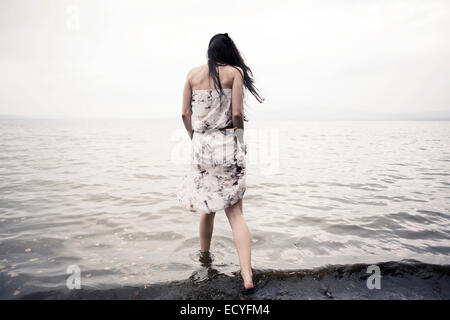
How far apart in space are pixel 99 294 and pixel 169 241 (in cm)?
Result: 144

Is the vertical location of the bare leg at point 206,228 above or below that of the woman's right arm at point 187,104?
below

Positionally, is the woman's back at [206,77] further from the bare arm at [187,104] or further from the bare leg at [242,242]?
the bare leg at [242,242]

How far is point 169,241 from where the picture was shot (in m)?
4.08

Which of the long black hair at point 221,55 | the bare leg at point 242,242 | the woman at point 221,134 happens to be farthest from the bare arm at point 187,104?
the bare leg at point 242,242

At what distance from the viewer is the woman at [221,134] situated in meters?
2.68

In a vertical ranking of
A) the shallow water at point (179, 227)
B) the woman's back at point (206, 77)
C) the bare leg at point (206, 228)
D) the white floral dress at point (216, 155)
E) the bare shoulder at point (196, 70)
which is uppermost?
the bare shoulder at point (196, 70)

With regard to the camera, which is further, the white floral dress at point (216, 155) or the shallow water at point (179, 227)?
the shallow water at point (179, 227)

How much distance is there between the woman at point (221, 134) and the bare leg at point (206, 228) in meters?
0.28

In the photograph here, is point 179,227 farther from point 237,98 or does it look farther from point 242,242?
point 237,98

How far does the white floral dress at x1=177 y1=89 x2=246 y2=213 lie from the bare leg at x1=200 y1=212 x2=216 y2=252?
295 mm

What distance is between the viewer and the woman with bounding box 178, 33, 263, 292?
2684mm

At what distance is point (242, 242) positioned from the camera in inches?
107

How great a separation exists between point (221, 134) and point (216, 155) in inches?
8.5
